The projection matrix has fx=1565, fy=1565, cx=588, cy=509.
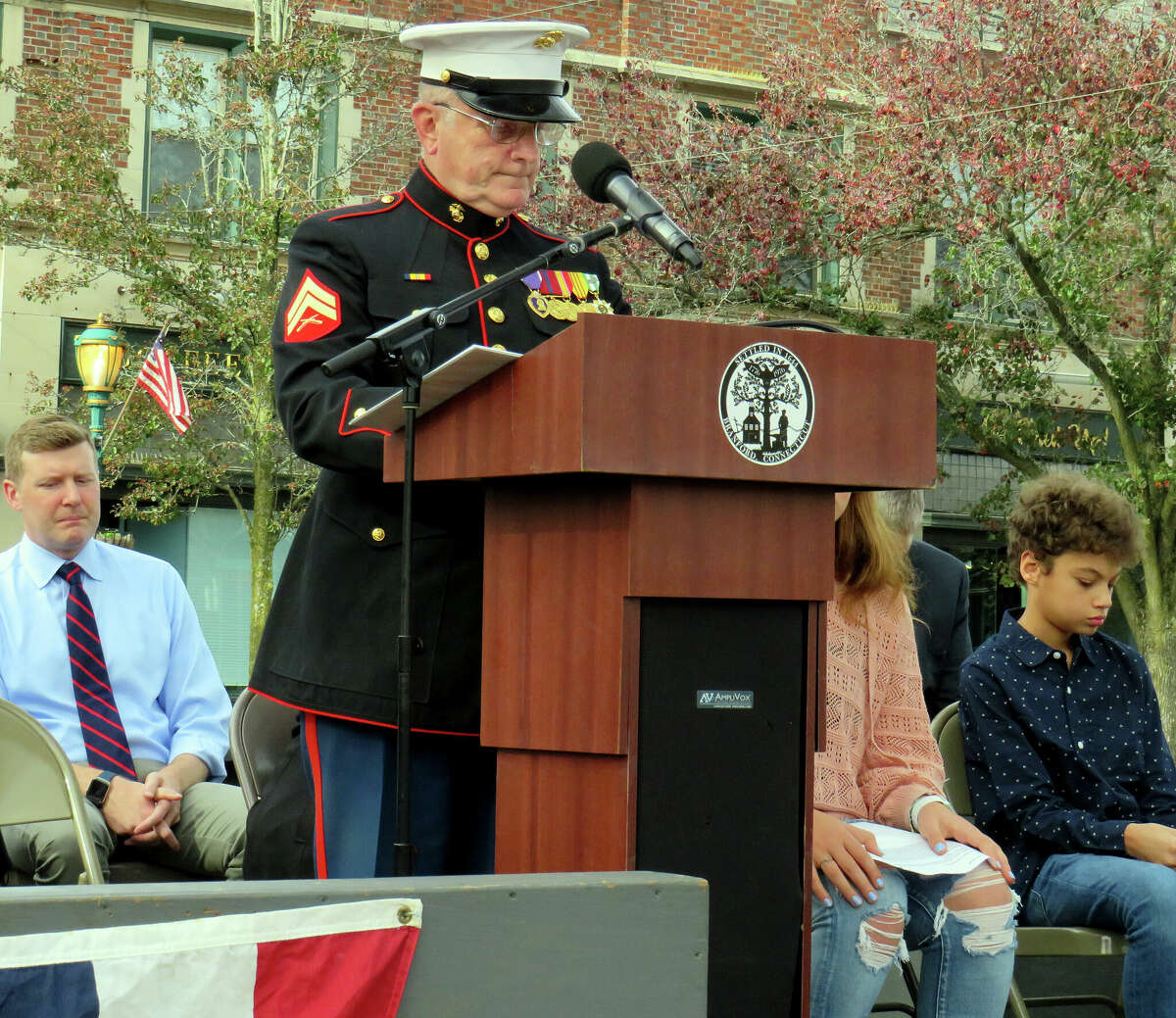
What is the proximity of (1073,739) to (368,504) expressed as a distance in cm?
217

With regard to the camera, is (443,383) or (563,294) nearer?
(443,383)

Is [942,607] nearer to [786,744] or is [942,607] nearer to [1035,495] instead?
[1035,495]

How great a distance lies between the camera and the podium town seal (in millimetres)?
2152

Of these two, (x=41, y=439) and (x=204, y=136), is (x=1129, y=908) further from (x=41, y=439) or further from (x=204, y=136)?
(x=204, y=136)

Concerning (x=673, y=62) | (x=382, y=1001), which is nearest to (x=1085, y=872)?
(x=382, y=1001)

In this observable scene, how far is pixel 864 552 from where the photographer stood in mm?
3381

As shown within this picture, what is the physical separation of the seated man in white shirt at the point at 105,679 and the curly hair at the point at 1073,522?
2211mm

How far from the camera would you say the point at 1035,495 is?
416 centimetres

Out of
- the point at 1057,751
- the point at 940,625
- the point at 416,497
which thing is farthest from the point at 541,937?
the point at 940,625

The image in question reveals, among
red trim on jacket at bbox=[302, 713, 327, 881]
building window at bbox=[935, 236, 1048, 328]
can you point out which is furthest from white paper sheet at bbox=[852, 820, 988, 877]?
building window at bbox=[935, 236, 1048, 328]

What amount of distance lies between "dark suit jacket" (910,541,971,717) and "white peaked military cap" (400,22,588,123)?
10.0ft

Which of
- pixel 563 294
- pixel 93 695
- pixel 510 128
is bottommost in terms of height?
pixel 93 695

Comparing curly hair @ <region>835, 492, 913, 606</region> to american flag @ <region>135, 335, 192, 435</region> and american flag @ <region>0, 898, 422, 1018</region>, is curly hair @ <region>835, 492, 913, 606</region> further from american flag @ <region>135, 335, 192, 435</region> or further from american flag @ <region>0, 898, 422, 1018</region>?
american flag @ <region>135, 335, 192, 435</region>

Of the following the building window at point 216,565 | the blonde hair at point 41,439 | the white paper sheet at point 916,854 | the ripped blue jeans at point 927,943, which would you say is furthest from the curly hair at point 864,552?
the building window at point 216,565
